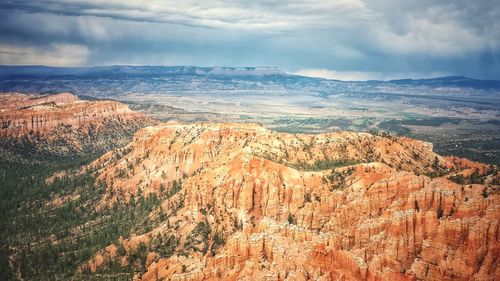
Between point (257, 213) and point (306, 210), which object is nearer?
point (306, 210)

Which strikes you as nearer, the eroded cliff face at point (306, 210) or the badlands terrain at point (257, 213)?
the eroded cliff face at point (306, 210)

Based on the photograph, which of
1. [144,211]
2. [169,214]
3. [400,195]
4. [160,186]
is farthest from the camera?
→ [160,186]

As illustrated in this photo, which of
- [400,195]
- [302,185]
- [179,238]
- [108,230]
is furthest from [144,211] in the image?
[400,195]

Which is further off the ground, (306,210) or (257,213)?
(306,210)

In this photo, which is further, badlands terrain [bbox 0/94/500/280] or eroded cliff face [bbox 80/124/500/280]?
badlands terrain [bbox 0/94/500/280]

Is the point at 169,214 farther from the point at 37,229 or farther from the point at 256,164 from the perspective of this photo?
the point at 37,229
